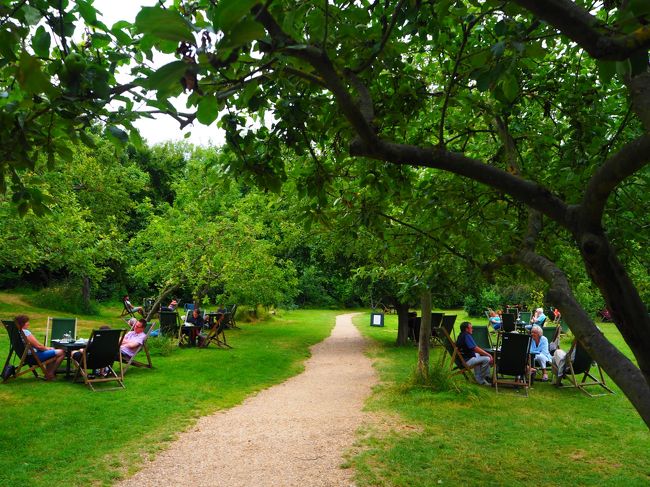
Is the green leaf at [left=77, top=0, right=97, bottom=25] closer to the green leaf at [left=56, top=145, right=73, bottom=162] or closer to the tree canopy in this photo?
the tree canopy

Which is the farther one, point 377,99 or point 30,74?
point 377,99

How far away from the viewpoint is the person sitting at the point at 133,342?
1037cm

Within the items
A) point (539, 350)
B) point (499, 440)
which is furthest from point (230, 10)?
point (539, 350)

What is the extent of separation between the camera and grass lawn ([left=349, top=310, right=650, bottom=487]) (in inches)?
202

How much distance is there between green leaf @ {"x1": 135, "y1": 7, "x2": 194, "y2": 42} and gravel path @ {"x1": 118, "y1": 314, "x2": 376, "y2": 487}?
4.69m

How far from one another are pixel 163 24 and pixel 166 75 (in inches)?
4.3

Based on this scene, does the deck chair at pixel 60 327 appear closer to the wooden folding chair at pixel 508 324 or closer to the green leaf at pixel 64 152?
the green leaf at pixel 64 152

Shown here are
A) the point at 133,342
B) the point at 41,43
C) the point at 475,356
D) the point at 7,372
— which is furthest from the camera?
the point at 133,342

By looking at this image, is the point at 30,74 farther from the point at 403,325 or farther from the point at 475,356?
the point at 403,325

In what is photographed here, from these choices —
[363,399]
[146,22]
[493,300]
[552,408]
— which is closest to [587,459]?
[552,408]

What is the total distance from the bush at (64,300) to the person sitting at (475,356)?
73.6 ft

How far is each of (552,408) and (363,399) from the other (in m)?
3.11

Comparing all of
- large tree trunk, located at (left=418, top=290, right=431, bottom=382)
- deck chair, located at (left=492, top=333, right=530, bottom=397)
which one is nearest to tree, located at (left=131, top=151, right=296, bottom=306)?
large tree trunk, located at (left=418, top=290, right=431, bottom=382)

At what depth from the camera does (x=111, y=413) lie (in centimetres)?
703
